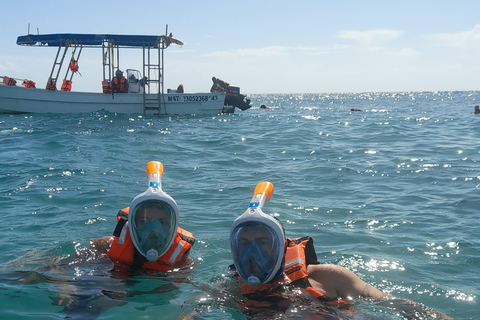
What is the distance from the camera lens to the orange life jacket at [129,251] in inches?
182

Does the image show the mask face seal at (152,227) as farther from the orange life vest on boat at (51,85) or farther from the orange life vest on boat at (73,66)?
the orange life vest on boat at (51,85)

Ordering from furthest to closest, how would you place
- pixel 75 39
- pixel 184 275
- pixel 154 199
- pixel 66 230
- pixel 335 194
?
pixel 75 39, pixel 335 194, pixel 66 230, pixel 184 275, pixel 154 199

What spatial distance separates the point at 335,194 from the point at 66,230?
14.4ft

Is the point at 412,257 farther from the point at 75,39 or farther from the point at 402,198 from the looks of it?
the point at 75,39

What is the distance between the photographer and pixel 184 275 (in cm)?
478

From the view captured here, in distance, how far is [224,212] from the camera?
23.7ft

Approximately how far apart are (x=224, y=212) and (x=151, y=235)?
3.00m

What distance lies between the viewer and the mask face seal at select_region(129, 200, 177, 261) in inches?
166

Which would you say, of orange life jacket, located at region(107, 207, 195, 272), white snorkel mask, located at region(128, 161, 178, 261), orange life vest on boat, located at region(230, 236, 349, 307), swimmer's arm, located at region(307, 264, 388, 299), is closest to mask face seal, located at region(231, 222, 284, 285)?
orange life vest on boat, located at region(230, 236, 349, 307)

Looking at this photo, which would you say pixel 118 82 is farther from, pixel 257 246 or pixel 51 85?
pixel 257 246

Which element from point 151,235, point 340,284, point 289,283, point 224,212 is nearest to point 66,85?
point 224,212

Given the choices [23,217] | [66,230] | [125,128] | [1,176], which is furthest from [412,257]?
[125,128]

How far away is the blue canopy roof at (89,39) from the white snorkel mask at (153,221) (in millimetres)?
19283

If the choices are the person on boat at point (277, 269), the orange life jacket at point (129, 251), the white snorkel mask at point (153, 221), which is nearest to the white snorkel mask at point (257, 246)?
the person on boat at point (277, 269)
